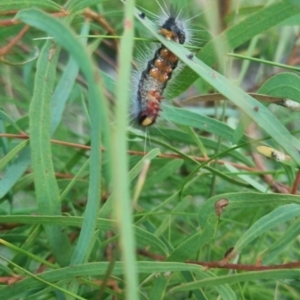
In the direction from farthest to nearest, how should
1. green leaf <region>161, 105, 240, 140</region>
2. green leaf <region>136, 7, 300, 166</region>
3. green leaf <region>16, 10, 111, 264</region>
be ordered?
green leaf <region>161, 105, 240, 140</region> < green leaf <region>136, 7, 300, 166</region> < green leaf <region>16, 10, 111, 264</region>

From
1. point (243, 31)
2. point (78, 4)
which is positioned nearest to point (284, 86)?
point (243, 31)

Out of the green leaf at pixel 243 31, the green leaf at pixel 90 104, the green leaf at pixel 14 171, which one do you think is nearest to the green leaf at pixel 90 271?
the green leaf at pixel 90 104

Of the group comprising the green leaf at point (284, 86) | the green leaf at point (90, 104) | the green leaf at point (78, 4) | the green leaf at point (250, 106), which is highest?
the green leaf at point (78, 4)

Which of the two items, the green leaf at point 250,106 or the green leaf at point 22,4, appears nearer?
the green leaf at point 250,106

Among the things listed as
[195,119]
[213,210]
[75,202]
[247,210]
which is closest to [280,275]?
[213,210]

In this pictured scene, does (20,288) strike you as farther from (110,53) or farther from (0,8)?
(110,53)

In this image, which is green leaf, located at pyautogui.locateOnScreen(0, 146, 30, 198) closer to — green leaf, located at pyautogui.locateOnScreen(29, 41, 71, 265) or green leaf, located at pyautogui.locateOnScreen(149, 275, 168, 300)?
green leaf, located at pyautogui.locateOnScreen(29, 41, 71, 265)

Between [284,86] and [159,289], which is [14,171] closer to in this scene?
[159,289]

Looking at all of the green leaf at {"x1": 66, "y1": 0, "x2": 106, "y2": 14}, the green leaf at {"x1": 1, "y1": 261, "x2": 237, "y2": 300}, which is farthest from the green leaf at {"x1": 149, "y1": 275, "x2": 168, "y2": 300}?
the green leaf at {"x1": 66, "y1": 0, "x2": 106, "y2": 14}

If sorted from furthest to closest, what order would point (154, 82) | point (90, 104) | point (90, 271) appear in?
point (154, 82), point (90, 271), point (90, 104)

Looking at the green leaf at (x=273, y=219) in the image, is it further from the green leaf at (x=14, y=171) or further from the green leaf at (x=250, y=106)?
the green leaf at (x=14, y=171)

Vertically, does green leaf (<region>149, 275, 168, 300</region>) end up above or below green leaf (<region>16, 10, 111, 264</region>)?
below
